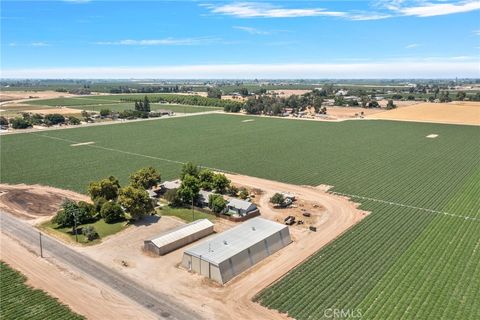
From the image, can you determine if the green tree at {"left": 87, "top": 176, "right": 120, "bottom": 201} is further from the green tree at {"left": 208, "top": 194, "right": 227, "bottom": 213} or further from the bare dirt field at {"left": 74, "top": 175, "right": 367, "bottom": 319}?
the green tree at {"left": 208, "top": 194, "right": 227, "bottom": 213}

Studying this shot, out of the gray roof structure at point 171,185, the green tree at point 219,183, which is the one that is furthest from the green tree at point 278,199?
the gray roof structure at point 171,185

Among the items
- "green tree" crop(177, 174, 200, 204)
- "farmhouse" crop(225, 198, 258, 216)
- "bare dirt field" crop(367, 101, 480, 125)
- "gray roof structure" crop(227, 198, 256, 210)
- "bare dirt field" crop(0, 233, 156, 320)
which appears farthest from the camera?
"bare dirt field" crop(367, 101, 480, 125)

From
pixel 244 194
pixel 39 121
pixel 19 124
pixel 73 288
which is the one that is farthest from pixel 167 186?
pixel 39 121

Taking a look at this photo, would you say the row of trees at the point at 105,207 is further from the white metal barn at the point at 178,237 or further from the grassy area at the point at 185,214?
the white metal barn at the point at 178,237

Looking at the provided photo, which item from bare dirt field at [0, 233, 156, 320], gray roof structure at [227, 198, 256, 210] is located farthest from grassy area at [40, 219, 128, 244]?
gray roof structure at [227, 198, 256, 210]

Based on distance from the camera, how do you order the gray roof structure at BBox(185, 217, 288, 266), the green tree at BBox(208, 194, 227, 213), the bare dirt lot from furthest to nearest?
the green tree at BBox(208, 194, 227, 213), the gray roof structure at BBox(185, 217, 288, 266), the bare dirt lot

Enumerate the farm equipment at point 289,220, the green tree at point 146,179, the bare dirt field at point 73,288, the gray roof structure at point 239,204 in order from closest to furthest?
1. the bare dirt field at point 73,288
2. the farm equipment at point 289,220
3. the gray roof structure at point 239,204
4. the green tree at point 146,179

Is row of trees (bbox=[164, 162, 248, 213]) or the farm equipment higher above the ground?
row of trees (bbox=[164, 162, 248, 213])
